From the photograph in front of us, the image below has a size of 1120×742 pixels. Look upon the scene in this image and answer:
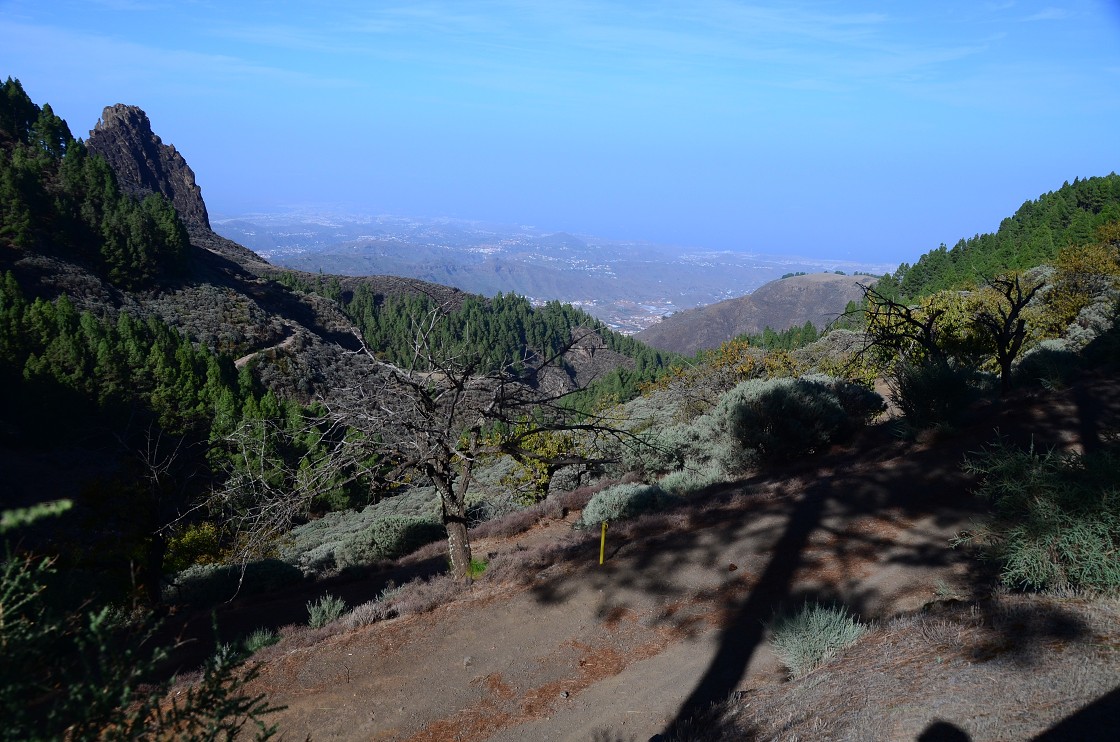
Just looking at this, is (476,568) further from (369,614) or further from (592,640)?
(592,640)

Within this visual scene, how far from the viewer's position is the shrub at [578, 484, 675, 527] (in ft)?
43.3

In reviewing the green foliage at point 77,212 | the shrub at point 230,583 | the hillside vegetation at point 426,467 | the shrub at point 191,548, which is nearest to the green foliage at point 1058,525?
the hillside vegetation at point 426,467

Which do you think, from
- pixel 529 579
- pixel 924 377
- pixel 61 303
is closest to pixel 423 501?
pixel 529 579

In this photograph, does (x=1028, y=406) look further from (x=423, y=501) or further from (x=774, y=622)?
(x=423, y=501)

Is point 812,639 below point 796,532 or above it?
above

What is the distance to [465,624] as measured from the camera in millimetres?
9117

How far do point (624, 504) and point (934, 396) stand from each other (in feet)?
22.7

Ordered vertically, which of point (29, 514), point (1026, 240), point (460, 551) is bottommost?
point (460, 551)

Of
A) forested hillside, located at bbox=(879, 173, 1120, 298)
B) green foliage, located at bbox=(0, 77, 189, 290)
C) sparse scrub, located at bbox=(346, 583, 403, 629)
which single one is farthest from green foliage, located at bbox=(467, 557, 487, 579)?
green foliage, located at bbox=(0, 77, 189, 290)

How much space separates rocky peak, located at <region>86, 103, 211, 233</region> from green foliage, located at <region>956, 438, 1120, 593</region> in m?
129

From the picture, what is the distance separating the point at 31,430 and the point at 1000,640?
45890 millimetres

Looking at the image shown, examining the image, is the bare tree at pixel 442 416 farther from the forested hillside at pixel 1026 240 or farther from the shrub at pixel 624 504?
the forested hillside at pixel 1026 240

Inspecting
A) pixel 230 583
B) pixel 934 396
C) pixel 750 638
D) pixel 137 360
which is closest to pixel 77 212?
pixel 137 360

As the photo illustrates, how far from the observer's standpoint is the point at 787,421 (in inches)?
604
